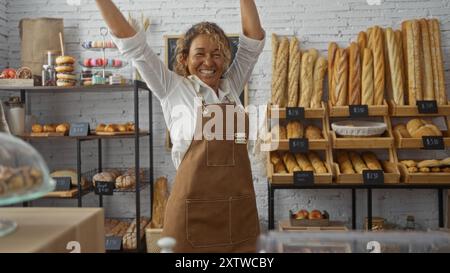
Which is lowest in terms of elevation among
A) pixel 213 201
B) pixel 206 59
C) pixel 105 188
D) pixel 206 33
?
pixel 105 188

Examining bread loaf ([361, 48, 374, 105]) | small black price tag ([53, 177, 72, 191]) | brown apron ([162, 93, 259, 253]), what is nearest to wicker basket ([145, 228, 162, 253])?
small black price tag ([53, 177, 72, 191])

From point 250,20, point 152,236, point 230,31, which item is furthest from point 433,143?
point 152,236

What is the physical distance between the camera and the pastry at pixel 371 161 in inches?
117

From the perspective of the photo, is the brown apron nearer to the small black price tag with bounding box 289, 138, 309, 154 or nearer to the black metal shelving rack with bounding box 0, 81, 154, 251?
the small black price tag with bounding box 289, 138, 309, 154

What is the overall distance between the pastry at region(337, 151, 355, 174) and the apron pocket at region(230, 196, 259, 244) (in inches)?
55.0

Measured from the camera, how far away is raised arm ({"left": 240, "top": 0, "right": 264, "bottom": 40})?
1.61 meters

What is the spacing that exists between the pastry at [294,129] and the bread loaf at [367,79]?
1.65ft

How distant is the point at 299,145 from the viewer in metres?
2.96

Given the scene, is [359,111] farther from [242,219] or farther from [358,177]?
[242,219]

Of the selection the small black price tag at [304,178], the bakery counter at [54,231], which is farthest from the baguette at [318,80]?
the bakery counter at [54,231]

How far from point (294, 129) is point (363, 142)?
50 centimetres

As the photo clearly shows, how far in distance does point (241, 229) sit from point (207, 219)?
0.51ft
